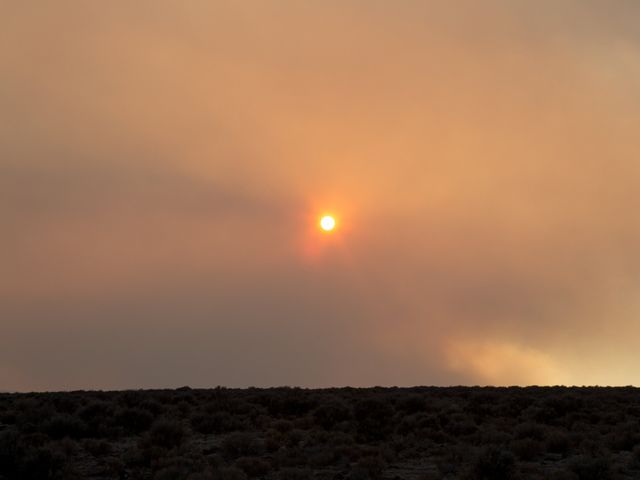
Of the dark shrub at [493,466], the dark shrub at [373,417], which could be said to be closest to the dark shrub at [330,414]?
the dark shrub at [373,417]

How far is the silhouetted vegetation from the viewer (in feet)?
64.9

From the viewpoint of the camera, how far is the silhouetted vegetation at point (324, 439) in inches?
779

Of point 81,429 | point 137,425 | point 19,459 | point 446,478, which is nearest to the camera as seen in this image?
point 446,478

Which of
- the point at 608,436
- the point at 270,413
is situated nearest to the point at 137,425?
the point at 270,413

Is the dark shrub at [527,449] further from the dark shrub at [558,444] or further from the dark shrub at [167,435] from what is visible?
the dark shrub at [167,435]

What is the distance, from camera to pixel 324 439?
26.4 meters

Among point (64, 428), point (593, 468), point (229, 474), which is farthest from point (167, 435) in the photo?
point (593, 468)

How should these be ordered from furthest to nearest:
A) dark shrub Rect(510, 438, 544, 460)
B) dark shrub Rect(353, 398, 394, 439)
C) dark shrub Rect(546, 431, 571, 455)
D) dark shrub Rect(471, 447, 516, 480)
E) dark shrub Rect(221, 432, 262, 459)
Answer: dark shrub Rect(353, 398, 394, 439) → dark shrub Rect(221, 432, 262, 459) → dark shrub Rect(546, 431, 571, 455) → dark shrub Rect(510, 438, 544, 460) → dark shrub Rect(471, 447, 516, 480)

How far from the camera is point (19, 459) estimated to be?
2069 centimetres

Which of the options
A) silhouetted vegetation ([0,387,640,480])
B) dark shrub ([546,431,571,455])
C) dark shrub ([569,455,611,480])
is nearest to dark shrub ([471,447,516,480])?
silhouetted vegetation ([0,387,640,480])

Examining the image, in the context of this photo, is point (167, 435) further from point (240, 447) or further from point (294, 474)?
point (294, 474)

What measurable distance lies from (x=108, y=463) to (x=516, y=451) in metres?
12.5

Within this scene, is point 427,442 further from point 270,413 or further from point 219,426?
point 270,413

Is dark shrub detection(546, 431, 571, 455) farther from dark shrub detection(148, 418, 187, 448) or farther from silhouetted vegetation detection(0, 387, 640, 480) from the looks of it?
dark shrub detection(148, 418, 187, 448)
